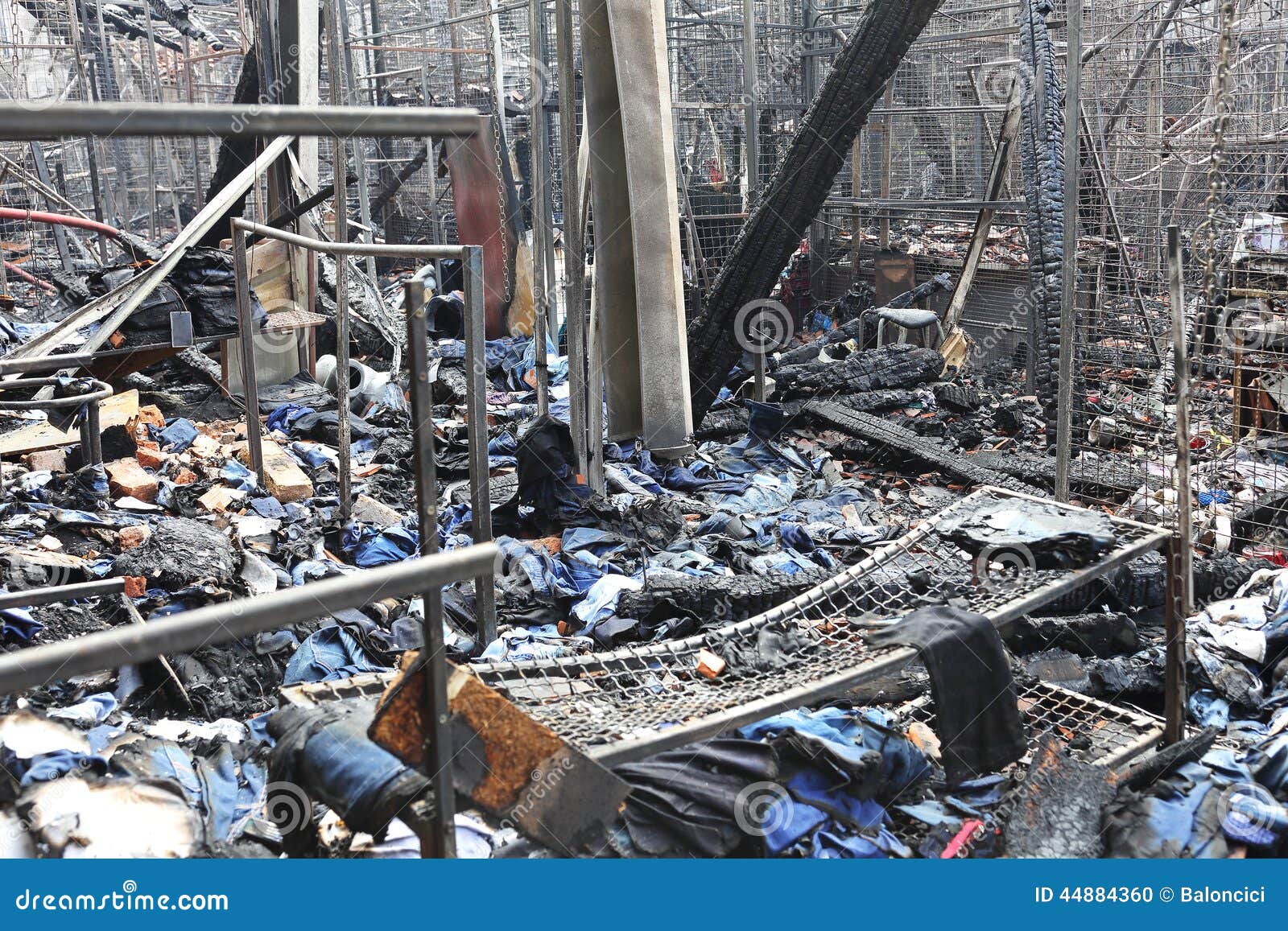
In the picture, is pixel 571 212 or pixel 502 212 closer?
pixel 571 212

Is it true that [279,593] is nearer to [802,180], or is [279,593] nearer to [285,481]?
[285,481]

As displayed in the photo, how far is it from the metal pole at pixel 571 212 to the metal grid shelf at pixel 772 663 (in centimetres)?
206

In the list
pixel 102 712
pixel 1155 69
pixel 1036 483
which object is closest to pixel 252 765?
pixel 102 712

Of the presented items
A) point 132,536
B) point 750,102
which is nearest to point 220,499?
point 132,536

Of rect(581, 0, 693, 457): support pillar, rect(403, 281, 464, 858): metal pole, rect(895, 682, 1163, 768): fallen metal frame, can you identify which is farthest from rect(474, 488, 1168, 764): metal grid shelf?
rect(581, 0, 693, 457): support pillar

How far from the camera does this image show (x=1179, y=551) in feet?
11.5

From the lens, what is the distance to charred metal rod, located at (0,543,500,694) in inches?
54.8

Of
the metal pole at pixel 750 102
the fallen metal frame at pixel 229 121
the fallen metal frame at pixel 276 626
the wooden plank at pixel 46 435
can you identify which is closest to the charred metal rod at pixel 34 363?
the wooden plank at pixel 46 435

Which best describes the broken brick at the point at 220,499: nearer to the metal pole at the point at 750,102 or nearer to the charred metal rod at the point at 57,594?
the charred metal rod at the point at 57,594

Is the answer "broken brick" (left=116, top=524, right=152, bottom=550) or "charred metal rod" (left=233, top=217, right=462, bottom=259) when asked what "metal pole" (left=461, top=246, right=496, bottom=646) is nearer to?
"charred metal rod" (left=233, top=217, right=462, bottom=259)

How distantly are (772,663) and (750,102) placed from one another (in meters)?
6.38

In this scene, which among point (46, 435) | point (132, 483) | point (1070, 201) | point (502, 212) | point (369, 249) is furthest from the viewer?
point (502, 212)

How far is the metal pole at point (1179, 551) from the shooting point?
11.3 ft

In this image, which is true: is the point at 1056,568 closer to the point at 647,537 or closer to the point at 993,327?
the point at 647,537
